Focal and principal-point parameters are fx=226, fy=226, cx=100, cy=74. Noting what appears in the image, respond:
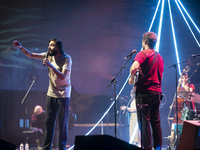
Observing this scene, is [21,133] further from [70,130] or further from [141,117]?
[141,117]

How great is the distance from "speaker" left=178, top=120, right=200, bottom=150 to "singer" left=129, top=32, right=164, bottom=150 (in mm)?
370

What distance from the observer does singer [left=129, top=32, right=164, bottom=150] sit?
2.80 meters

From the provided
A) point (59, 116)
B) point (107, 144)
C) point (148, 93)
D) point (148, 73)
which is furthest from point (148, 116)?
point (107, 144)

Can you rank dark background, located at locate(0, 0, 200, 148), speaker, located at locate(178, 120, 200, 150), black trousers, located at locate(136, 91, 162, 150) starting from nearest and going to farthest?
speaker, located at locate(178, 120, 200, 150) < black trousers, located at locate(136, 91, 162, 150) < dark background, located at locate(0, 0, 200, 148)

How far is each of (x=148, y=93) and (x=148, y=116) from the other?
0.94 ft

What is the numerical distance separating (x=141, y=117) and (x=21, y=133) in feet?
12.9

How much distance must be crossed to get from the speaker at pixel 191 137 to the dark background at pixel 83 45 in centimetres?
372

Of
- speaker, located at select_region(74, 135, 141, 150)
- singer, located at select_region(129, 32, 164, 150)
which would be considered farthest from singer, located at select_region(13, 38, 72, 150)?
speaker, located at select_region(74, 135, 141, 150)

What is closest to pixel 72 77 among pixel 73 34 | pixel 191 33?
pixel 73 34

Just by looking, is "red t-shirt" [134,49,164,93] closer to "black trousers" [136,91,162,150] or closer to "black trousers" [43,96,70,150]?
"black trousers" [136,91,162,150]

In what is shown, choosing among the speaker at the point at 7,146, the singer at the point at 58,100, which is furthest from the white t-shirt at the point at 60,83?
the speaker at the point at 7,146

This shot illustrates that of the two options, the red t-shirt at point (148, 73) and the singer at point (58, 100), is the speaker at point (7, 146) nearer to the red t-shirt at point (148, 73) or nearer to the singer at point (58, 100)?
the singer at point (58, 100)

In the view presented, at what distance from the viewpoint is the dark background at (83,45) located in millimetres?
5828

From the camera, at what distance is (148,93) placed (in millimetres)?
2842
